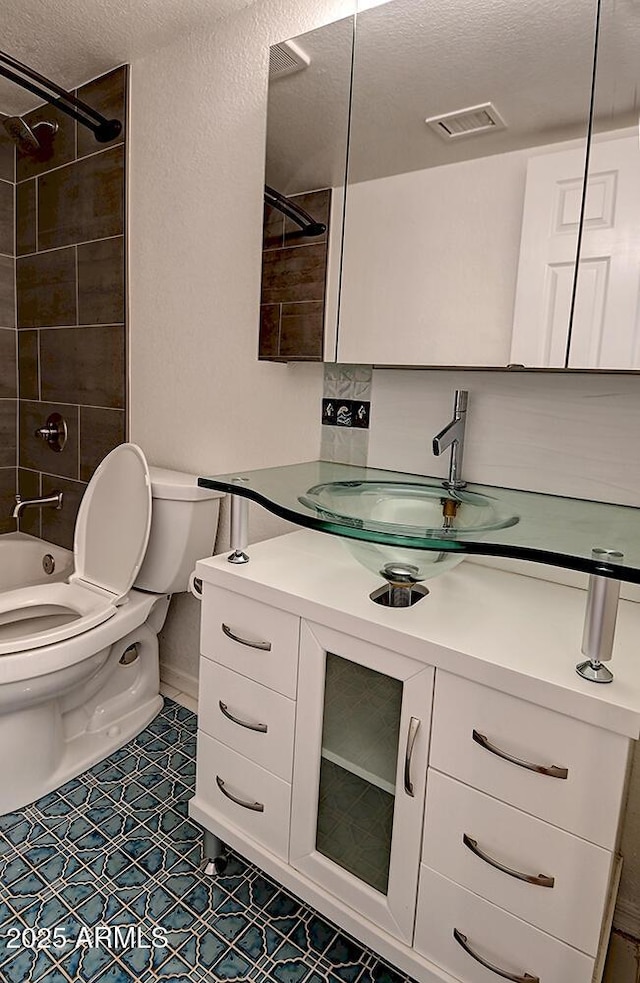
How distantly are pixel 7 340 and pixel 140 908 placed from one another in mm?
2151

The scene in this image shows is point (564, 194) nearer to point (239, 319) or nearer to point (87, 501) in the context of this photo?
point (239, 319)

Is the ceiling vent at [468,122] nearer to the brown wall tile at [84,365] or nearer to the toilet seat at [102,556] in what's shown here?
the toilet seat at [102,556]

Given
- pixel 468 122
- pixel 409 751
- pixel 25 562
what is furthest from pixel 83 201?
pixel 409 751

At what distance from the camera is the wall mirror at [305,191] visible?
1.42m

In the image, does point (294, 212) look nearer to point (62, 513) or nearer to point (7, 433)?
point (62, 513)

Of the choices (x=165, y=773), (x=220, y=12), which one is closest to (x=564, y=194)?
(x=220, y=12)

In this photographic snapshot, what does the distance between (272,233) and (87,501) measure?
101 cm

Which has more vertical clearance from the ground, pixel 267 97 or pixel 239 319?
pixel 267 97

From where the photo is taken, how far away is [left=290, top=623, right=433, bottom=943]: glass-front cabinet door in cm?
103

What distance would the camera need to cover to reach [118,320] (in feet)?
6.88

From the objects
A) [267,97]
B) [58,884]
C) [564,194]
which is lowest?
[58,884]

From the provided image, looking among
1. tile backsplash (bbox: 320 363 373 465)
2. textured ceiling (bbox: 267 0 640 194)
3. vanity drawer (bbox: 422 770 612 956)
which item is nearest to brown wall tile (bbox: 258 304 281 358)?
tile backsplash (bbox: 320 363 373 465)

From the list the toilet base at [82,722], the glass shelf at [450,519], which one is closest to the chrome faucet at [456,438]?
the glass shelf at [450,519]

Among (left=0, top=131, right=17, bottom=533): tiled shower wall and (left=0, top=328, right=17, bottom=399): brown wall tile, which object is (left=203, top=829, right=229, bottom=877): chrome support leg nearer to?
(left=0, top=131, right=17, bottom=533): tiled shower wall
